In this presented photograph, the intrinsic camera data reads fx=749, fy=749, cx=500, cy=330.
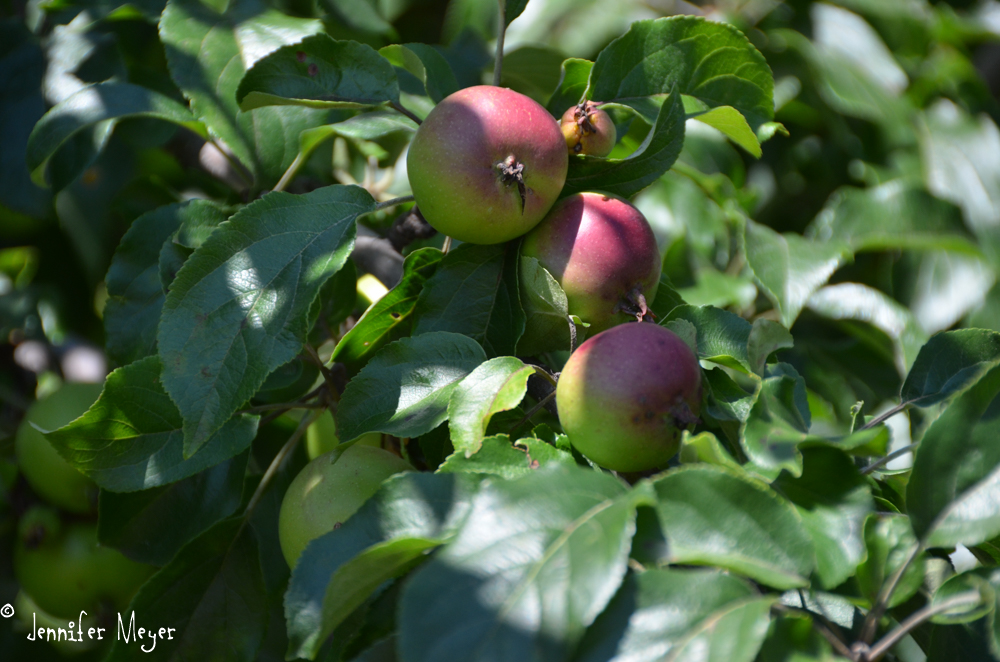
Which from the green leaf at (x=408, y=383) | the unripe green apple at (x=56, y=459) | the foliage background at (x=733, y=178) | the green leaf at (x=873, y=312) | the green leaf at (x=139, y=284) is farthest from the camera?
the green leaf at (x=873, y=312)

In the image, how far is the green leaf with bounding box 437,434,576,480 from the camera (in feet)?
2.03

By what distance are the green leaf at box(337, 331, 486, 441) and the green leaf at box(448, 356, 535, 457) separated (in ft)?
0.11

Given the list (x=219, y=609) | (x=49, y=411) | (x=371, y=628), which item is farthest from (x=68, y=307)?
(x=371, y=628)

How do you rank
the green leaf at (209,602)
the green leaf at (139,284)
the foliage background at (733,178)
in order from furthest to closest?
the foliage background at (733,178) < the green leaf at (139,284) < the green leaf at (209,602)

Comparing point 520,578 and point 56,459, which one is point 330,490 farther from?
point 56,459

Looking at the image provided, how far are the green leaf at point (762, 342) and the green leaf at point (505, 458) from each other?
19cm

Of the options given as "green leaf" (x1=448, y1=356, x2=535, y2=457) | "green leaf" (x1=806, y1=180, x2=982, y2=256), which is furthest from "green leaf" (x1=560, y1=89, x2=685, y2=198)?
"green leaf" (x1=806, y1=180, x2=982, y2=256)

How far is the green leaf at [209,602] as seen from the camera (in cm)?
79

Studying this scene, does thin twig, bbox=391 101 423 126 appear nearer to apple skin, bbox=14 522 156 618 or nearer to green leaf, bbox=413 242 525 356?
green leaf, bbox=413 242 525 356

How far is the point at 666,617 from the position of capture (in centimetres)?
49

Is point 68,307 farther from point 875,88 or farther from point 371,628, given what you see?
point 875,88

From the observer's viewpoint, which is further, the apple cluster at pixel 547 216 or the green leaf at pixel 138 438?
the green leaf at pixel 138 438

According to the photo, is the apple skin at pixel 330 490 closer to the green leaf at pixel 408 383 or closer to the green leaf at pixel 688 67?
the green leaf at pixel 408 383

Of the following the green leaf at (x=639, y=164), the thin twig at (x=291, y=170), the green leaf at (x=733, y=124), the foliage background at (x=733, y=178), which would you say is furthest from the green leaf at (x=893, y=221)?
the thin twig at (x=291, y=170)
